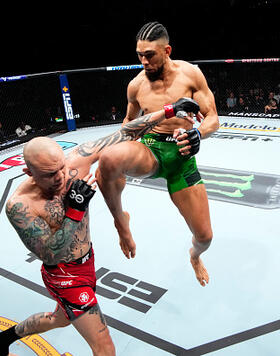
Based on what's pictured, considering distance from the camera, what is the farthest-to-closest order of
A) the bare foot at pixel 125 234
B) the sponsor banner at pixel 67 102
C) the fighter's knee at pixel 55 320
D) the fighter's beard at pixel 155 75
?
the sponsor banner at pixel 67 102 < the bare foot at pixel 125 234 < the fighter's beard at pixel 155 75 < the fighter's knee at pixel 55 320

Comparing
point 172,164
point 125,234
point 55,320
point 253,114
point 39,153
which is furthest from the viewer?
point 253,114

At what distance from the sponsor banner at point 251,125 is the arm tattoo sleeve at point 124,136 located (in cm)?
491

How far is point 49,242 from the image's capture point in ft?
5.49

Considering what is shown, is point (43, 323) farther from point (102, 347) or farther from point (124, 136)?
point (124, 136)

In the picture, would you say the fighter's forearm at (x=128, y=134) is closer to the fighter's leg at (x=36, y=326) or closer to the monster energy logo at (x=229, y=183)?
the fighter's leg at (x=36, y=326)

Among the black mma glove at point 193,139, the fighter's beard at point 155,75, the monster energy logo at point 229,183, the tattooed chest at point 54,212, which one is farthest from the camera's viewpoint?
the monster energy logo at point 229,183

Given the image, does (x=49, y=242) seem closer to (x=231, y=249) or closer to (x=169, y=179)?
(x=169, y=179)

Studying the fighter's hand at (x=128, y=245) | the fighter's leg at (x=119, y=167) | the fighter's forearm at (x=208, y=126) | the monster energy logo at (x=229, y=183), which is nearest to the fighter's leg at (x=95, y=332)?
the fighter's leg at (x=119, y=167)

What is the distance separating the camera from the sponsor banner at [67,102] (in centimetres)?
714

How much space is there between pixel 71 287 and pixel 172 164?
1070 mm

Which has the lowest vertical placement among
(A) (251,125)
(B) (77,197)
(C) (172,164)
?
(A) (251,125)

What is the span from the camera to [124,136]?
2.25 m

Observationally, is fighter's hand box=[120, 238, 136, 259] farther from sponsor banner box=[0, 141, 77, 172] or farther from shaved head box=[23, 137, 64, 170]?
sponsor banner box=[0, 141, 77, 172]

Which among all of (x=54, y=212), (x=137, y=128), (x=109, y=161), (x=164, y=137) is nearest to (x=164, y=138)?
(x=164, y=137)
